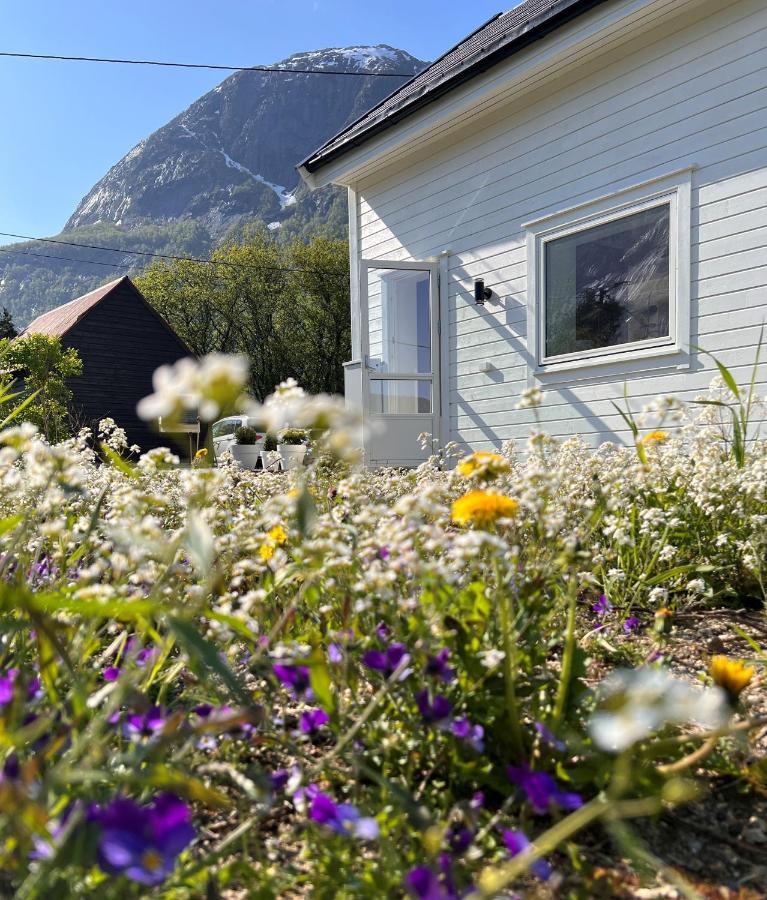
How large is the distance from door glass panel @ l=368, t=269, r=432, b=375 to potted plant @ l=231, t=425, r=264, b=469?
12.2 feet

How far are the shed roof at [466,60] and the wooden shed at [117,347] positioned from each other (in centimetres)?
1646

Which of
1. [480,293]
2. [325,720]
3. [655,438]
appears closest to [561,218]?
[480,293]

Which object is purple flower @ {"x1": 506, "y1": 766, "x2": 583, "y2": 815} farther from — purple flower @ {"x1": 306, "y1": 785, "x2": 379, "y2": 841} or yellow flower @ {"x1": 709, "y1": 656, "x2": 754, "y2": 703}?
yellow flower @ {"x1": 709, "y1": 656, "x2": 754, "y2": 703}

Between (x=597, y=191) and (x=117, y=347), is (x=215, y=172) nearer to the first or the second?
(x=117, y=347)

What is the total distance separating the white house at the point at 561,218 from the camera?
15.1 feet

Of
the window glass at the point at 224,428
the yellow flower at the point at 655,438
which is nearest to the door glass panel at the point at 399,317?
the yellow flower at the point at 655,438

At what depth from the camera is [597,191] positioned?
5363 mm

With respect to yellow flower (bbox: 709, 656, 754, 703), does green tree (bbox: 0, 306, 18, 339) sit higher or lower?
higher

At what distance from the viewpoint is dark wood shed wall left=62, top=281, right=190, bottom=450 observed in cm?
2230

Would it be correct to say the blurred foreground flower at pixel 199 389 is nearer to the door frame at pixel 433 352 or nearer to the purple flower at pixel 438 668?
the purple flower at pixel 438 668

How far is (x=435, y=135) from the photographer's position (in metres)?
6.56

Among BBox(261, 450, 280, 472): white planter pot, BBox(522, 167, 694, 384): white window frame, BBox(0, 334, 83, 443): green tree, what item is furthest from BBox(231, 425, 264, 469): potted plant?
BBox(522, 167, 694, 384): white window frame

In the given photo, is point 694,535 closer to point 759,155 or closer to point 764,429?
point 764,429

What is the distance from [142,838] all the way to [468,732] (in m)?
0.57
